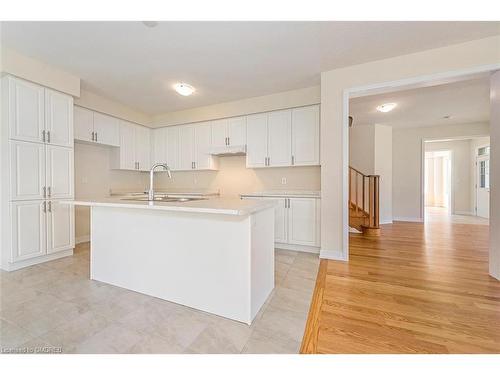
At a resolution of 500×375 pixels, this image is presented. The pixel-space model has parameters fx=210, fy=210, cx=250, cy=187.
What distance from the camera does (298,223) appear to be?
10.9ft

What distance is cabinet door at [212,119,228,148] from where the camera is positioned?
4141 millimetres

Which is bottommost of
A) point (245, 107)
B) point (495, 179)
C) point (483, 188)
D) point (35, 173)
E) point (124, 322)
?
point (124, 322)

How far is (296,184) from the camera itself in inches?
156

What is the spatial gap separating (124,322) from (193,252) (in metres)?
0.71

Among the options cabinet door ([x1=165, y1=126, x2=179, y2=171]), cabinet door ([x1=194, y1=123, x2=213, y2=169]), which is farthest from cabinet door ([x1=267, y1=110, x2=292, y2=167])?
cabinet door ([x1=165, y1=126, x2=179, y2=171])

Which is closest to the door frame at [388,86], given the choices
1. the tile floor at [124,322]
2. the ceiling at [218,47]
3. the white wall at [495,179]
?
the white wall at [495,179]

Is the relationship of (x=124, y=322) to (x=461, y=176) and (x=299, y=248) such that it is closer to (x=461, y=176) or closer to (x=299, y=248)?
(x=299, y=248)

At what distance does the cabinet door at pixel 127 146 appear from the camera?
418 cm

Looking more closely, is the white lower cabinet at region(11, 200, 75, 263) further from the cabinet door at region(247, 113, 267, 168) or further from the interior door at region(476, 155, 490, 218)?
the interior door at region(476, 155, 490, 218)

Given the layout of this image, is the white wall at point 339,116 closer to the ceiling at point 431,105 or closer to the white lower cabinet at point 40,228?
the ceiling at point 431,105

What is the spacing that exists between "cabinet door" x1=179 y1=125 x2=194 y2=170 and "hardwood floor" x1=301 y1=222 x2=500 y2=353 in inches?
129

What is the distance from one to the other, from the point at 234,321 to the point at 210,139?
3.42m

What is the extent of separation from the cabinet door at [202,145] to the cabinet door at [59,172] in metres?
2.05

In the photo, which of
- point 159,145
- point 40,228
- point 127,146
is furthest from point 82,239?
point 159,145
